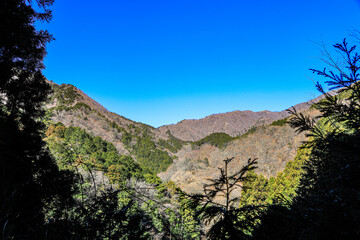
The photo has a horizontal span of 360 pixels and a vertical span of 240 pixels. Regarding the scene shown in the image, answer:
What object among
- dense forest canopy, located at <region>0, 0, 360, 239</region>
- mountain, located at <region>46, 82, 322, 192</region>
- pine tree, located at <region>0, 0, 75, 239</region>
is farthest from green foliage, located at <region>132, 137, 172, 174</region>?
dense forest canopy, located at <region>0, 0, 360, 239</region>

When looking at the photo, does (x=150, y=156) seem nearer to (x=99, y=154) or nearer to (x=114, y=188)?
(x=99, y=154)

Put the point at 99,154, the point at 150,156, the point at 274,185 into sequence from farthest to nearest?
the point at 150,156 < the point at 99,154 < the point at 274,185

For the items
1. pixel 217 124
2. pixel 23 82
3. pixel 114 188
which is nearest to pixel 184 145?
pixel 114 188

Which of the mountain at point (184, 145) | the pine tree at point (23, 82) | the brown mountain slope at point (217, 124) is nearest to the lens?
the pine tree at point (23, 82)

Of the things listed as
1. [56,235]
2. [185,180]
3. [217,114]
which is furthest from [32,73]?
[217,114]

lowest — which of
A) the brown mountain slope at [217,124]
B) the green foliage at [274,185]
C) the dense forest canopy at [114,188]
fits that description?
the green foliage at [274,185]

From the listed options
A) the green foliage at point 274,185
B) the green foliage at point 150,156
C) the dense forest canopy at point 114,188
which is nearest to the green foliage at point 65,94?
the green foliage at point 150,156

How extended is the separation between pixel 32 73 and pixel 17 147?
2.56 m

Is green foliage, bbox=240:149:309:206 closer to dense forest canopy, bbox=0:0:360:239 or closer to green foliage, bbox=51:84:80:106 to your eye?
dense forest canopy, bbox=0:0:360:239

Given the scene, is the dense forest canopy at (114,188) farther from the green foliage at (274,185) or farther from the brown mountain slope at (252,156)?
the brown mountain slope at (252,156)

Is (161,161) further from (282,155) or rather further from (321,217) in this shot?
(321,217)

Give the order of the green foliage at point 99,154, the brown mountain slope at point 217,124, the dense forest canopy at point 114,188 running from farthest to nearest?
1. the brown mountain slope at point 217,124
2. the green foliage at point 99,154
3. the dense forest canopy at point 114,188

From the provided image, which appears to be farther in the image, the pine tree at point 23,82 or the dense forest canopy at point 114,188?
the pine tree at point 23,82

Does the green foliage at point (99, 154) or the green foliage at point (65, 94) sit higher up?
the green foliage at point (65, 94)
